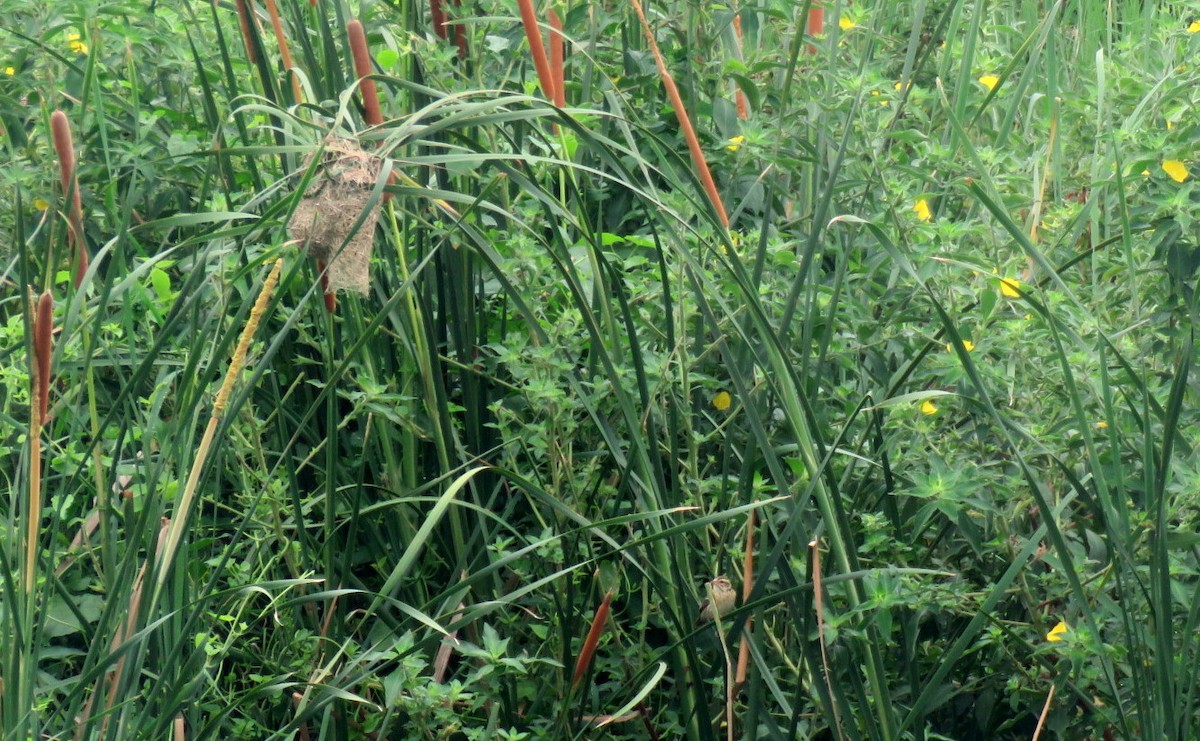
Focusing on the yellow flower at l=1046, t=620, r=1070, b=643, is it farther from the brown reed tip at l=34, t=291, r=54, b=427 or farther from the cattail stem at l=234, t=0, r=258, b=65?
the cattail stem at l=234, t=0, r=258, b=65

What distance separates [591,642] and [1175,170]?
3.11 ft

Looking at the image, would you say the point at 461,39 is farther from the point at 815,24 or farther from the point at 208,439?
the point at 208,439

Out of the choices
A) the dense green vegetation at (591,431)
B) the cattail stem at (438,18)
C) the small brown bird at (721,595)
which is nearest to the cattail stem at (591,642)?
the dense green vegetation at (591,431)

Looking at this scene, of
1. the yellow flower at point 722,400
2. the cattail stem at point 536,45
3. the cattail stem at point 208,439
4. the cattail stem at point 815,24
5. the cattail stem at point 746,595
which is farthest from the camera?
the cattail stem at point 815,24

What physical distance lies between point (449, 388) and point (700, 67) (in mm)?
714

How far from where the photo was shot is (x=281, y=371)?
77.9 inches

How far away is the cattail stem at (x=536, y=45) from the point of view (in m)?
1.42

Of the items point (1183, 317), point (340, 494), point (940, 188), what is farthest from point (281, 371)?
point (1183, 317)

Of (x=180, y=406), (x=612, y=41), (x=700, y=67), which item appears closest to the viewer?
(x=180, y=406)

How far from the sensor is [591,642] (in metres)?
1.52

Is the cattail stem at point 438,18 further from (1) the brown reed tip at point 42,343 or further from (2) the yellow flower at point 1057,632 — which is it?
(2) the yellow flower at point 1057,632

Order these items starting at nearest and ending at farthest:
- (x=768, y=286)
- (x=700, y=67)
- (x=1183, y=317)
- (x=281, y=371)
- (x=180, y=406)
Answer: (x=180, y=406), (x=1183, y=317), (x=768, y=286), (x=281, y=371), (x=700, y=67)

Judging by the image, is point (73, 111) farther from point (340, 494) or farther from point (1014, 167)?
point (1014, 167)

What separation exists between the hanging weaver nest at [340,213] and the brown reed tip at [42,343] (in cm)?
25
